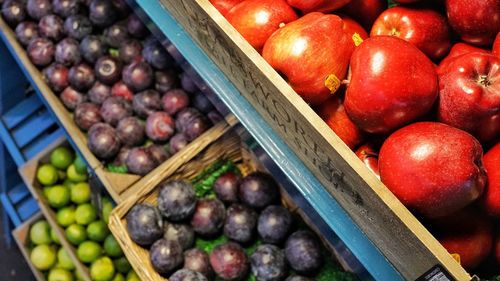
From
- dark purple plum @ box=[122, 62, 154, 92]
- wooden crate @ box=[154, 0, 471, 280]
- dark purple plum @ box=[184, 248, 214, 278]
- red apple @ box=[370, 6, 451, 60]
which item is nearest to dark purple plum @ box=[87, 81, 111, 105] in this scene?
dark purple plum @ box=[122, 62, 154, 92]

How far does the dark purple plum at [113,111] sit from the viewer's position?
6.53 ft

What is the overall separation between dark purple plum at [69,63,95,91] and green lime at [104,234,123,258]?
0.63 m

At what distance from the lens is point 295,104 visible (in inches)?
36.3

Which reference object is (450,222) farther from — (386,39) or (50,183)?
(50,183)

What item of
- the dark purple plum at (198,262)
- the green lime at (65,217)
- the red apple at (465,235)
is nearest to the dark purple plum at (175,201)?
the dark purple plum at (198,262)

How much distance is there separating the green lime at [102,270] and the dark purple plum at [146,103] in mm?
603

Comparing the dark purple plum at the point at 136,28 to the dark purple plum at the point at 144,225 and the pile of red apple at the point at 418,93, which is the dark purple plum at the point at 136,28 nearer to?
the dark purple plum at the point at 144,225

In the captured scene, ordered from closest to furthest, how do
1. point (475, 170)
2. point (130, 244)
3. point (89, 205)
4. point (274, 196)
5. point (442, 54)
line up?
1. point (475, 170)
2. point (442, 54)
3. point (130, 244)
4. point (274, 196)
5. point (89, 205)

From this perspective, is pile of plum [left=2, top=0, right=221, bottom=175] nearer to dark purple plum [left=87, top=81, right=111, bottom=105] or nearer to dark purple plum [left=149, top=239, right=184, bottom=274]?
dark purple plum [left=87, top=81, right=111, bottom=105]

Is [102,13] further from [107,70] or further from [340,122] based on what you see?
[340,122]

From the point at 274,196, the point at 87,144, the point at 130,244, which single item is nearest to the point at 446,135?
the point at 274,196

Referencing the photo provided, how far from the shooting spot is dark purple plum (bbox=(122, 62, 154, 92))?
79.4 inches

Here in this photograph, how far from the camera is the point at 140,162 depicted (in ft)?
6.05

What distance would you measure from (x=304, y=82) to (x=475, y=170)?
366 mm
